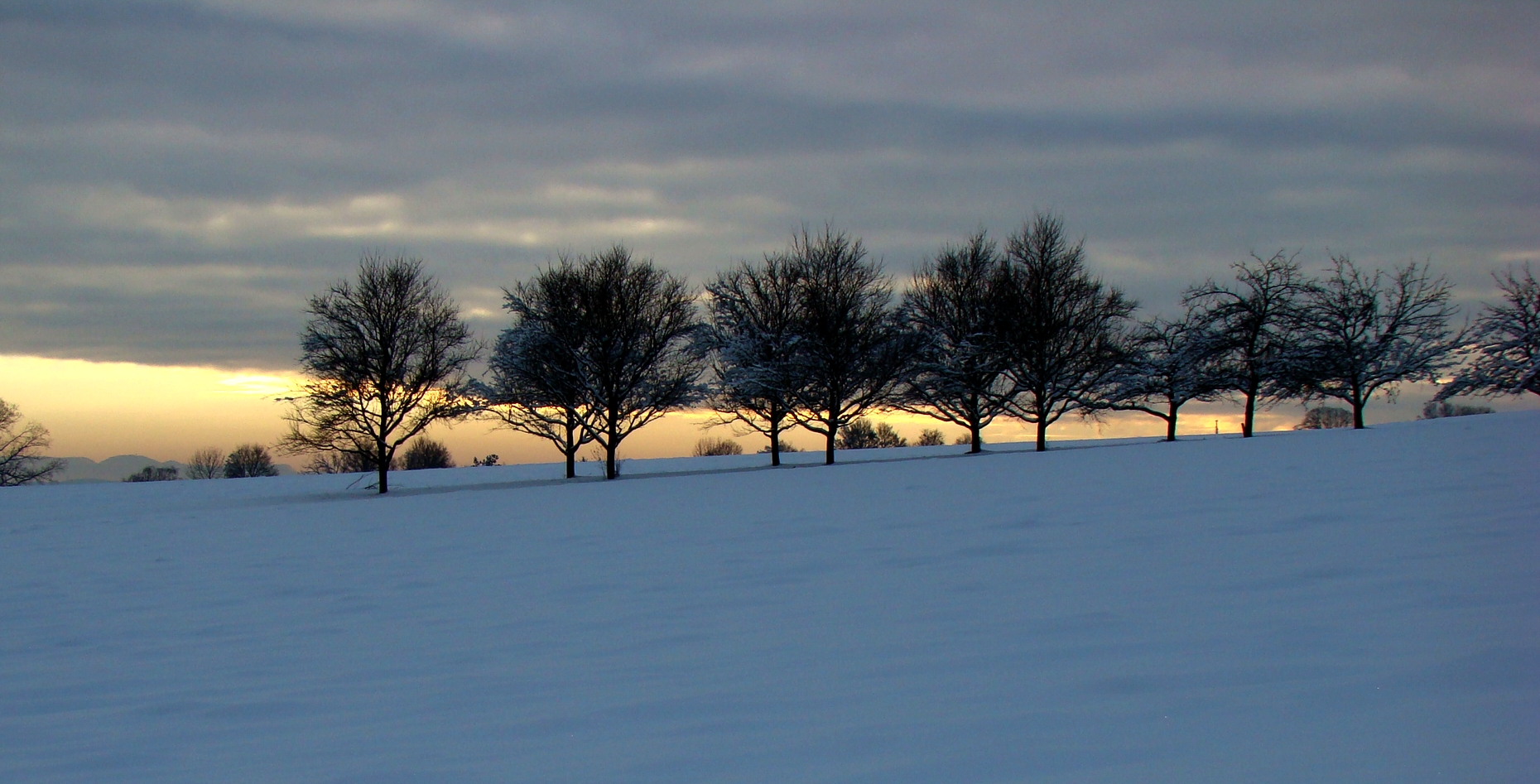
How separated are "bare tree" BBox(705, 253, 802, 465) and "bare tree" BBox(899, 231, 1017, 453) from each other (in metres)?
5.01

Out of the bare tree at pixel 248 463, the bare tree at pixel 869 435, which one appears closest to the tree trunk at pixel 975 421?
the bare tree at pixel 869 435

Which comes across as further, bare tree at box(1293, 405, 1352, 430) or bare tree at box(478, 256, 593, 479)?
bare tree at box(1293, 405, 1352, 430)

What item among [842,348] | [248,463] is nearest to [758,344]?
[842,348]

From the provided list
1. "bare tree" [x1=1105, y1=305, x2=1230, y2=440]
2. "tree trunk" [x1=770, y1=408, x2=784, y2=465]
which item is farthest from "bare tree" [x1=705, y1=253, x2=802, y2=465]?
"bare tree" [x1=1105, y1=305, x2=1230, y2=440]

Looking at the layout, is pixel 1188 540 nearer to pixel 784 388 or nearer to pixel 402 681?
pixel 402 681

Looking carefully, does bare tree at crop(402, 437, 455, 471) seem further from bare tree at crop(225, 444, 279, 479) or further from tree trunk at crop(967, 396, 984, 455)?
tree trunk at crop(967, 396, 984, 455)

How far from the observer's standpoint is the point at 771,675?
5992mm

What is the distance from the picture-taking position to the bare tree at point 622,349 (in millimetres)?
35438

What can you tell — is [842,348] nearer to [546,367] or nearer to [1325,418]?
[546,367]

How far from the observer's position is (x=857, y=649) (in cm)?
648

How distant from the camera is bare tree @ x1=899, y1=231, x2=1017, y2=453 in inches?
1487

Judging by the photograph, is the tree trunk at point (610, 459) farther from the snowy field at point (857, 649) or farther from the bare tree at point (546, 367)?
the snowy field at point (857, 649)

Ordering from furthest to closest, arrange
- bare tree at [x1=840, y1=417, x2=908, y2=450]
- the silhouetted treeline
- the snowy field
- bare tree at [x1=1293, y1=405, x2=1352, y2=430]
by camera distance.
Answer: bare tree at [x1=840, y1=417, x2=908, y2=450], bare tree at [x1=1293, y1=405, x2=1352, y2=430], the silhouetted treeline, the snowy field

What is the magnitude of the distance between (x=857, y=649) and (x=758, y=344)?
1219 inches
